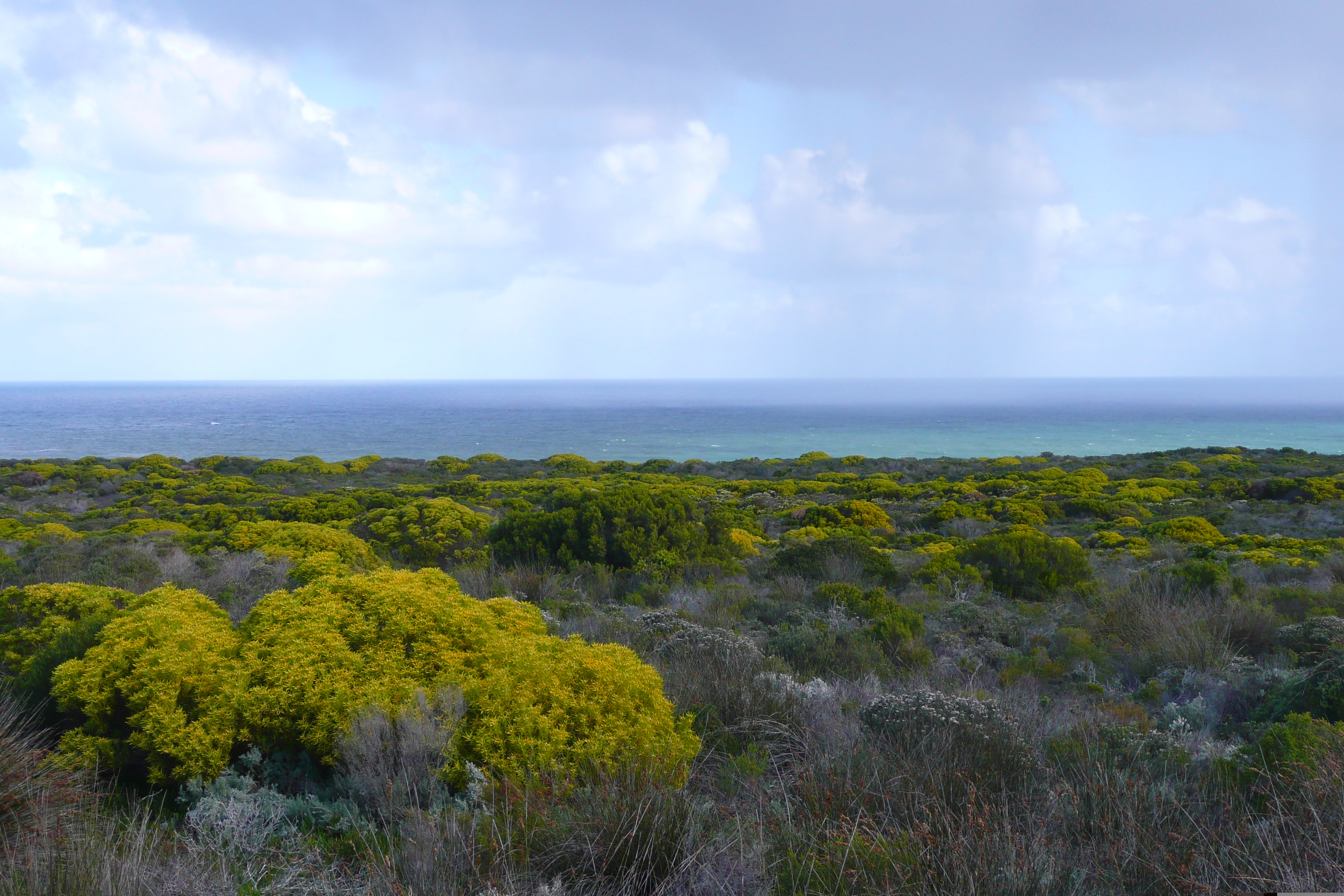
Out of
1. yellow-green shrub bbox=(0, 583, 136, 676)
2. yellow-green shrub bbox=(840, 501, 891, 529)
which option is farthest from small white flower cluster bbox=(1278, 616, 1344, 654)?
yellow-green shrub bbox=(840, 501, 891, 529)

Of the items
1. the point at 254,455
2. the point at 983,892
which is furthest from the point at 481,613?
the point at 254,455

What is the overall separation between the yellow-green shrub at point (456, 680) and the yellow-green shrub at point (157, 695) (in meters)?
0.14

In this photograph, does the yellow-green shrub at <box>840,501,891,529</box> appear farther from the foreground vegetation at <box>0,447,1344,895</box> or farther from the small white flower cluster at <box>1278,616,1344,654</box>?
the small white flower cluster at <box>1278,616,1344,654</box>

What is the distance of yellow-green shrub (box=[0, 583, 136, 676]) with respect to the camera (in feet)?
15.6

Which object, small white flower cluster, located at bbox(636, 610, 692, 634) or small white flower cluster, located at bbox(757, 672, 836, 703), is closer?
small white flower cluster, located at bbox(757, 672, 836, 703)

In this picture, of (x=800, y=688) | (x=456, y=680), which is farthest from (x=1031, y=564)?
(x=456, y=680)

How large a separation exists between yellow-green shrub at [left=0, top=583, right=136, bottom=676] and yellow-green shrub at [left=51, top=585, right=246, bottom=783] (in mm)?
908

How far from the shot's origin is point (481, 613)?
14.9 feet

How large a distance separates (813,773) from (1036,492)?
2371 cm

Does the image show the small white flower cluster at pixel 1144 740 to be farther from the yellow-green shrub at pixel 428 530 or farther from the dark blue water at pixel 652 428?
the dark blue water at pixel 652 428

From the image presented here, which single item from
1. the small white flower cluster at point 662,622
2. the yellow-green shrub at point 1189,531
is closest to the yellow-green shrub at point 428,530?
the small white flower cluster at point 662,622

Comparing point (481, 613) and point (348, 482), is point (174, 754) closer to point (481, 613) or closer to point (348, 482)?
point (481, 613)

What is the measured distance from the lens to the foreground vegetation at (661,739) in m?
2.61

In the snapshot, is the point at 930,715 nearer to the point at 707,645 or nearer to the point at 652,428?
the point at 707,645
